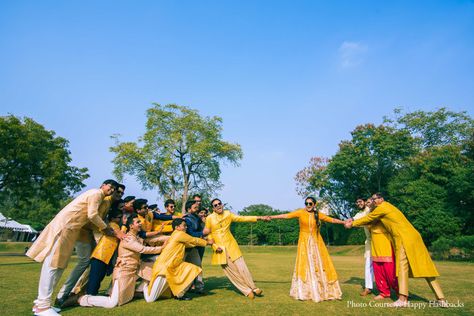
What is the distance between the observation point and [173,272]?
6.61 metres

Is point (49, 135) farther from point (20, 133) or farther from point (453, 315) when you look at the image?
point (453, 315)

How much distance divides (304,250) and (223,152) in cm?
3183

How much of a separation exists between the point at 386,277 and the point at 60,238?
22.7ft

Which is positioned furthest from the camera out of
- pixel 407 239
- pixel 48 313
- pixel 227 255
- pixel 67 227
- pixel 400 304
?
pixel 227 255

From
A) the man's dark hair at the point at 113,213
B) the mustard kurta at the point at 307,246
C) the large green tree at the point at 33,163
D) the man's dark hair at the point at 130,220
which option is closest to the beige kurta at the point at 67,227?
Answer: the man's dark hair at the point at 130,220

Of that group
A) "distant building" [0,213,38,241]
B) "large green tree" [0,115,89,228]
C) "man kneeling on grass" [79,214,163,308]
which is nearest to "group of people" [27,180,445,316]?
"man kneeling on grass" [79,214,163,308]

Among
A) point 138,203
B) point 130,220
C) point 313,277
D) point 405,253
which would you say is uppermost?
point 138,203

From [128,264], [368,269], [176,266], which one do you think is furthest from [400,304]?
[128,264]

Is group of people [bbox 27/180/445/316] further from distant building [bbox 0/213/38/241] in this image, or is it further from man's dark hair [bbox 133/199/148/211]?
distant building [bbox 0/213/38/241]

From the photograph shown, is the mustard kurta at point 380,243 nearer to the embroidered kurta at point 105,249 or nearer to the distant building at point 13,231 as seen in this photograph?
the embroidered kurta at point 105,249

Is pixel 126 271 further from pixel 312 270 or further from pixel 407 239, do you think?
pixel 407 239

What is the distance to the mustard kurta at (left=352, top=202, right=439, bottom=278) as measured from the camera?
21.2 ft

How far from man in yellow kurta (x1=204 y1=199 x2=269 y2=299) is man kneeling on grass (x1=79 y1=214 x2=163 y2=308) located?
1.31 meters

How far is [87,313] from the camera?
5559 mm
